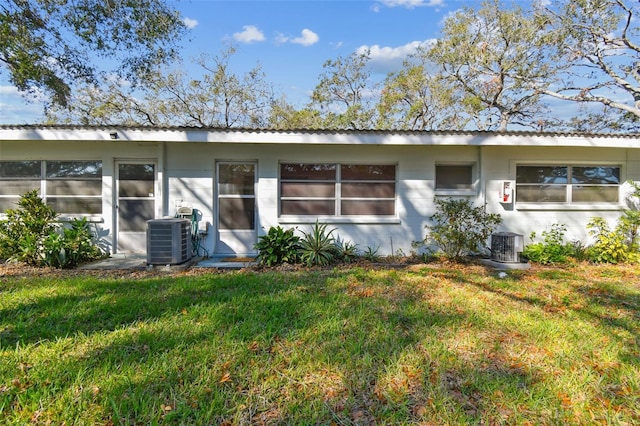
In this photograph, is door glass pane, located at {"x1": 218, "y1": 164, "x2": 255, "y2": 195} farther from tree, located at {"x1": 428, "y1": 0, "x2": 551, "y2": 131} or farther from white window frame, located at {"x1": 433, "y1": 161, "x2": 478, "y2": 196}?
tree, located at {"x1": 428, "y1": 0, "x2": 551, "y2": 131}

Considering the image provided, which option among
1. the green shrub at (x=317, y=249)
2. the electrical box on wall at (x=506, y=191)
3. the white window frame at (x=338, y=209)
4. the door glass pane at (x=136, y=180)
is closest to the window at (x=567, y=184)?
the electrical box on wall at (x=506, y=191)

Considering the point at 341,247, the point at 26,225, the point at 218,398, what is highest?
the point at 26,225

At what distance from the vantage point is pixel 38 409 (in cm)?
219

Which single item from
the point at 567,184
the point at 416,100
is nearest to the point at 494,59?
the point at 416,100

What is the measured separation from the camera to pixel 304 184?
25.6 feet

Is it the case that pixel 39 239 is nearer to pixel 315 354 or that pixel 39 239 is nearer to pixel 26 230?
pixel 26 230

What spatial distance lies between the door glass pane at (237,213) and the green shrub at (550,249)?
6.18 metres

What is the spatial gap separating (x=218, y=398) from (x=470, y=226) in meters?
6.11

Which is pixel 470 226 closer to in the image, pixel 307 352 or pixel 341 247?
pixel 341 247

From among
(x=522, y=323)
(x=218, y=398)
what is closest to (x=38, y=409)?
(x=218, y=398)

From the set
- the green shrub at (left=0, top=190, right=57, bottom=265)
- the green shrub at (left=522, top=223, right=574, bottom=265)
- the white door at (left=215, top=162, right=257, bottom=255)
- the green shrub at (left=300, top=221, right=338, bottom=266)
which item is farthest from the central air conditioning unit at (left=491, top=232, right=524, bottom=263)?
the green shrub at (left=0, top=190, right=57, bottom=265)

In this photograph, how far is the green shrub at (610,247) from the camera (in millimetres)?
7238

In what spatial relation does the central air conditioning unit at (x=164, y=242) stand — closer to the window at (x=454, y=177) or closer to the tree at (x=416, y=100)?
the window at (x=454, y=177)

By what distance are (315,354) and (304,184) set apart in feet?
17.1
